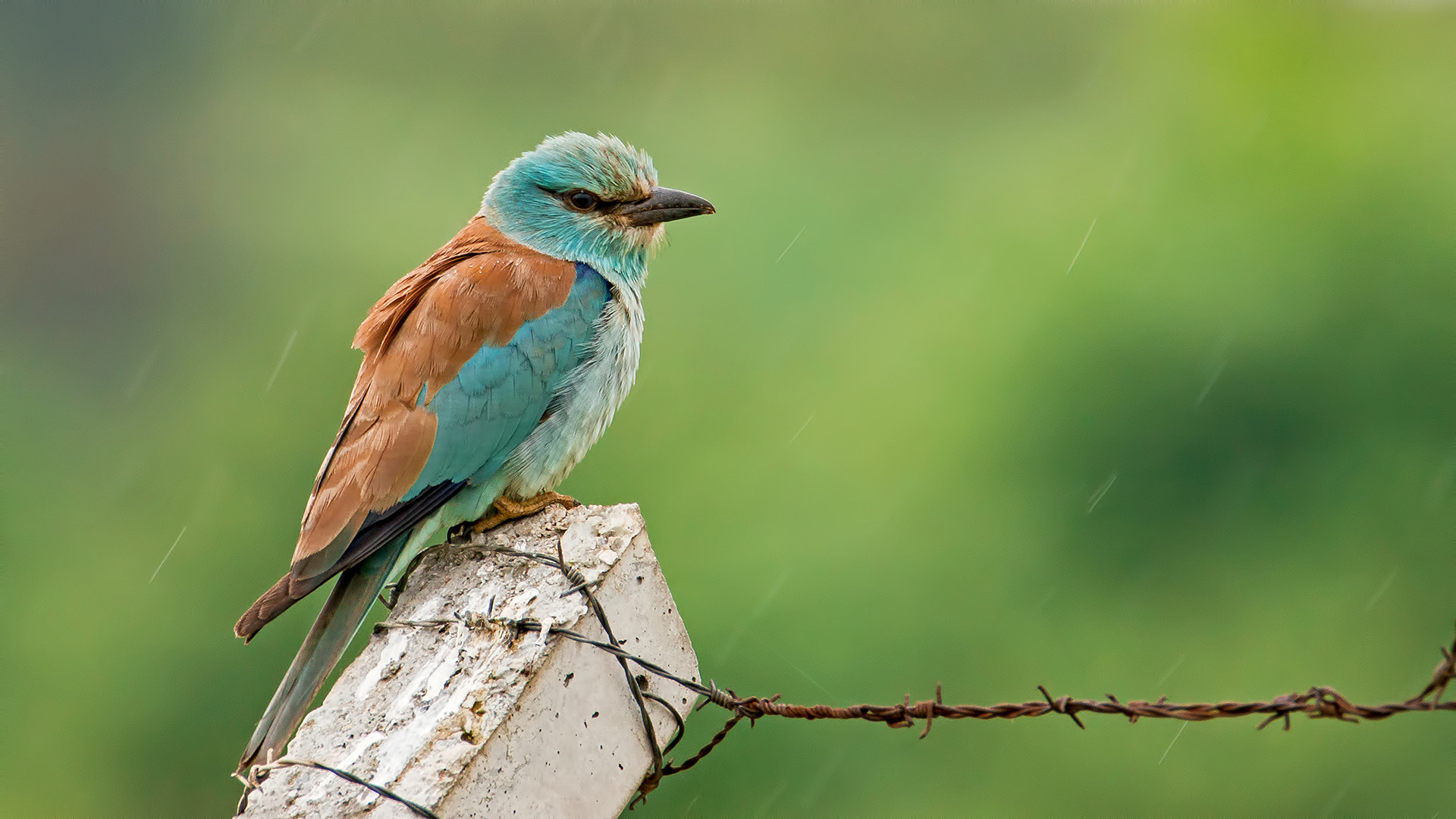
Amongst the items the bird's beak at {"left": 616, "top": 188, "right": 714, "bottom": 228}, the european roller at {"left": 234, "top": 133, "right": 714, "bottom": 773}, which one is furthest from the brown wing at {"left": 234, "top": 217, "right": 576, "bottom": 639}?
the bird's beak at {"left": 616, "top": 188, "right": 714, "bottom": 228}

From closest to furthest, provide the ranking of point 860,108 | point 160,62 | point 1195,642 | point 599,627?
point 599,627 < point 1195,642 < point 860,108 < point 160,62

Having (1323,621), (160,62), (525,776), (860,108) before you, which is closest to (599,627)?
(525,776)

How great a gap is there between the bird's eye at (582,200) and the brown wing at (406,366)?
0.41 meters

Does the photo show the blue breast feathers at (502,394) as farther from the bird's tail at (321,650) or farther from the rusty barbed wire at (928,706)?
the rusty barbed wire at (928,706)

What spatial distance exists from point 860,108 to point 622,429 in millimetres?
10222

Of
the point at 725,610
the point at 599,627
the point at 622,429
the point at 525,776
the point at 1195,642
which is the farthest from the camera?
the point at 1195,642

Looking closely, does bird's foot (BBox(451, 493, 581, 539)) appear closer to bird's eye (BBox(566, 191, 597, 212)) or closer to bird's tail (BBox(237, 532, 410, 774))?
bird's tail (BBox(237, 532, 410, 774))

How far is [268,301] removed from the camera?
44.4 feet

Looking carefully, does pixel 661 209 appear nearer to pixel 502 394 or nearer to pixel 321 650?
pixel 502 394

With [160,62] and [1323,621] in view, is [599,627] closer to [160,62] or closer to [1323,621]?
[1323,621]

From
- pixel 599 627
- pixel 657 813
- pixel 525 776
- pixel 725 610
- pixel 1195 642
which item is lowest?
pixel 657 813

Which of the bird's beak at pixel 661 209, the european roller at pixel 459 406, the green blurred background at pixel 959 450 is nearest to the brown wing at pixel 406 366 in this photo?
the european roller at pixel 459 406

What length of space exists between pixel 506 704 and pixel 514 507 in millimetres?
1675

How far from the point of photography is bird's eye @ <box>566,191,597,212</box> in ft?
13.4
